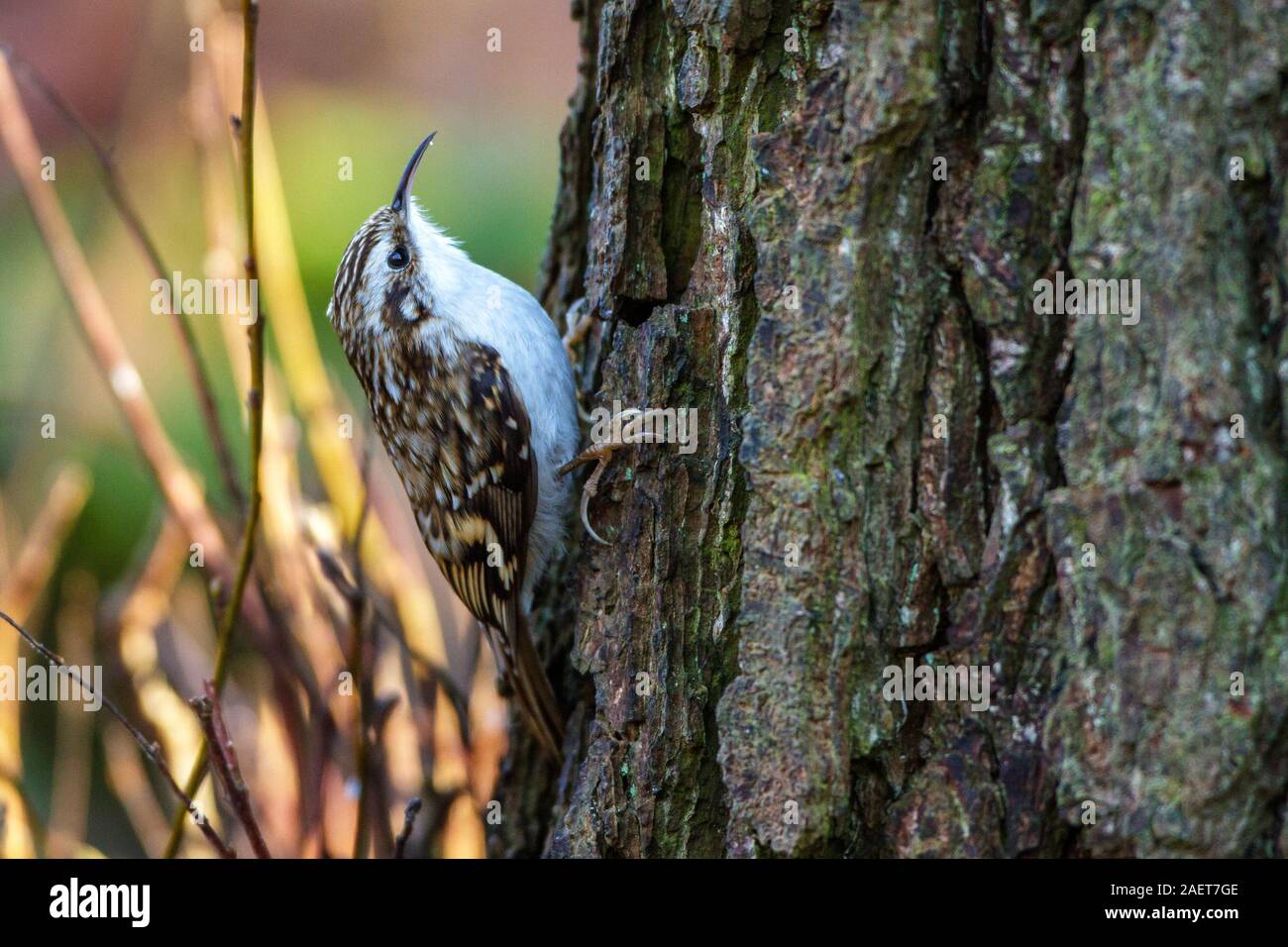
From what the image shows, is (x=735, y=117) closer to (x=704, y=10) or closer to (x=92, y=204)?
(x=704, y=10)

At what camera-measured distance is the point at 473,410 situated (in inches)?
90.3

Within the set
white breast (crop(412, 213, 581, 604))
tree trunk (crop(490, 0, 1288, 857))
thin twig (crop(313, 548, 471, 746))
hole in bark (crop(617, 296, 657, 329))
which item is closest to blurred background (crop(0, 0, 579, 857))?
thin twig (crop(313, 548, 471, 746))

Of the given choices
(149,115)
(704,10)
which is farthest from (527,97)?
(704,10)

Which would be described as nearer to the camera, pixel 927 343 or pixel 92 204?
pixel 927 343

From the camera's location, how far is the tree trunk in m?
1.21

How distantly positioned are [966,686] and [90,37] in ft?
11.0

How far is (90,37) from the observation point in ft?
11.5

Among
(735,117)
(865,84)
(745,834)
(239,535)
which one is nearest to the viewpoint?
(865,84)

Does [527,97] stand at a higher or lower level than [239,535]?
higher

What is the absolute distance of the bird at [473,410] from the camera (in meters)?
2.22

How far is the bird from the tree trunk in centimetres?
43

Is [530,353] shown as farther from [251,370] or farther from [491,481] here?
[251,370]

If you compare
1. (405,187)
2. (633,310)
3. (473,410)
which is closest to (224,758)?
(633,310)

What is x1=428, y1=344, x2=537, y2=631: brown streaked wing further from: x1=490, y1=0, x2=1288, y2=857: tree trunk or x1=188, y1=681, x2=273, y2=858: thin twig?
x1=188, y1=681, x2=273, y2=858: thin twig
